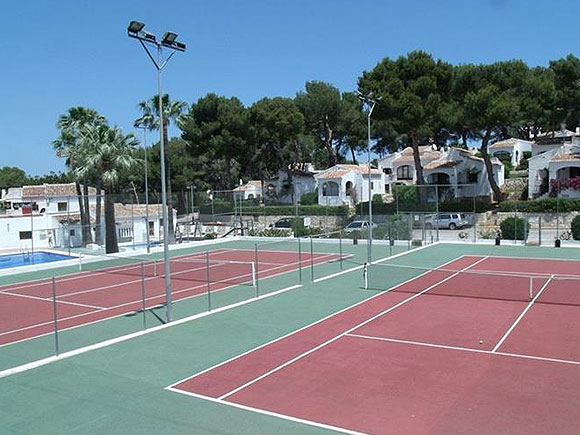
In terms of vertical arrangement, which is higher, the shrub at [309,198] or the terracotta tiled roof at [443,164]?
the terracotta tiled roof at [443,164]

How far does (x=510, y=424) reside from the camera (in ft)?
33.4

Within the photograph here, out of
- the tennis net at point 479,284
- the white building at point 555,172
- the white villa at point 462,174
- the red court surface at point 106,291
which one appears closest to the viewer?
the red court surface at point 106,291

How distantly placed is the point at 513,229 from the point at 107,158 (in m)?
28.8

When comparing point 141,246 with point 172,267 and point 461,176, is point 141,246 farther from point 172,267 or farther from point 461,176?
point 461,176

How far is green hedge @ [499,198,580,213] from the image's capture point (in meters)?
46.2

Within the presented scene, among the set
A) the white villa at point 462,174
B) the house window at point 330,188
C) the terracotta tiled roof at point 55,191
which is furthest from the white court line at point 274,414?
the house window at point 330,188

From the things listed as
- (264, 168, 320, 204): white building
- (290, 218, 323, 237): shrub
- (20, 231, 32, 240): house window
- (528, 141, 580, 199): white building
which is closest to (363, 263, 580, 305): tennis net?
(290, 218, 323, 237): shrub

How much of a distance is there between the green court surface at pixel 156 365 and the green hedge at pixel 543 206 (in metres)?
26.0

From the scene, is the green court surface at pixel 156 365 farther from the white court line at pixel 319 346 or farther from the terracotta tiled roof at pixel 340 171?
the terracotta tiled roof at pixel 340 171

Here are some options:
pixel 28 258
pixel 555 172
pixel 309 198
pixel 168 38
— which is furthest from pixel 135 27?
pixel 309 198

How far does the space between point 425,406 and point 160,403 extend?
5232 millimetres

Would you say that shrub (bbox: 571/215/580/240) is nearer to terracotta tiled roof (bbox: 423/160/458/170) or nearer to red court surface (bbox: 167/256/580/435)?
red court surface (bbox: 167/256/580/435)

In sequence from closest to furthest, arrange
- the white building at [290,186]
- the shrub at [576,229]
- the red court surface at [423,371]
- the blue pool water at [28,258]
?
1. the red court surface at [423,371]
2. the blue pool water at [28,258]
3. the shrub at [576,229]
4. the white building at [290,186]

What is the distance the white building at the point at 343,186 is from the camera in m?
64.9
